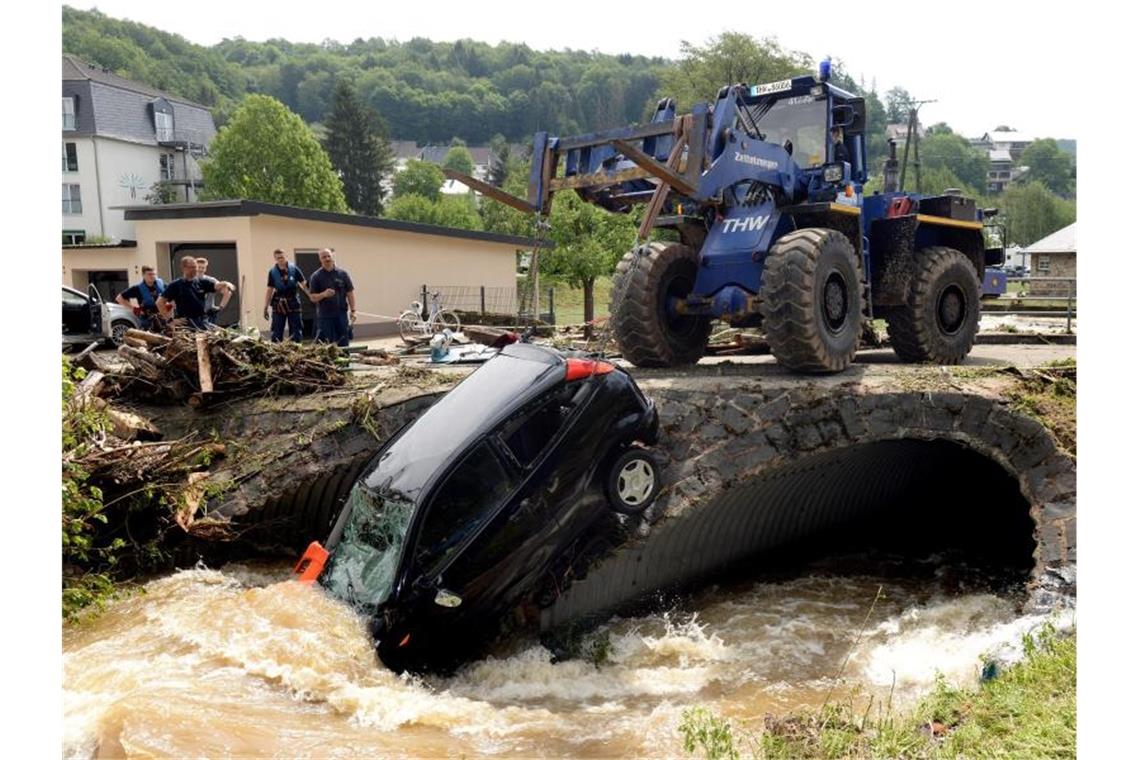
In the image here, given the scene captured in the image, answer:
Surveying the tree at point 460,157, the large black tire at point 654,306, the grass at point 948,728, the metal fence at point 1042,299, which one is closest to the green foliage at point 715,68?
the metal fence at point 1042,299

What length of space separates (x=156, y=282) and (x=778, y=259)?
772cm

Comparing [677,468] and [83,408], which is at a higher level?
[83,408]

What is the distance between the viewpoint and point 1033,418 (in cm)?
812

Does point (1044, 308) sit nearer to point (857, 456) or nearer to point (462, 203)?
point (857, 456)

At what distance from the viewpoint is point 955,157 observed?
20188 millimetres

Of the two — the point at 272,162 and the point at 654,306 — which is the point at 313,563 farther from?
the point at 272,162

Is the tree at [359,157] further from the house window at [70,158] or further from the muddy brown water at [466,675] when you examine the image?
the muddy brown water at [466,675]

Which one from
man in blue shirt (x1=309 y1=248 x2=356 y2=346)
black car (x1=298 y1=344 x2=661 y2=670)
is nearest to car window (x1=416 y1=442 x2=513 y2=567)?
black car (x1=298 y1=344 x2=661 y2=670)

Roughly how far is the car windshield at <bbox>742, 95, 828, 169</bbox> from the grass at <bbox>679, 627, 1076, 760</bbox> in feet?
19.4

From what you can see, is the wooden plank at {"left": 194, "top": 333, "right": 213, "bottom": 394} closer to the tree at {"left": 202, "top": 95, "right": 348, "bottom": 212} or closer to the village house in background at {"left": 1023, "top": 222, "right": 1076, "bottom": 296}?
the village house in background at {"left": 1023, "top": 222, "right": 1076, "bottom": 296}

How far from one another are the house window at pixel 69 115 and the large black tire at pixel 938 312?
795 cm

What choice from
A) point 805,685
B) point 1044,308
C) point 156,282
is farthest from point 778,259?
point 1044,308

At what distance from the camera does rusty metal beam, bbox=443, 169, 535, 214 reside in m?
9.10
